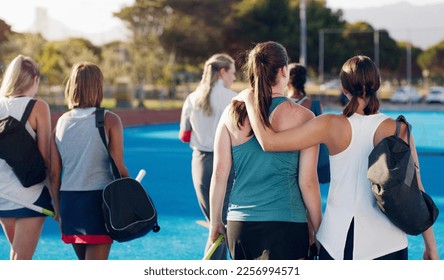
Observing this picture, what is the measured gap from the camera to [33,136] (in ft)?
13.6

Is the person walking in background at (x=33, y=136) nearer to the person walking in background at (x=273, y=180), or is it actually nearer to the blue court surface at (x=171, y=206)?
the person walking in background at (x=273, y=180)

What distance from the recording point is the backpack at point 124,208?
12.8 ft

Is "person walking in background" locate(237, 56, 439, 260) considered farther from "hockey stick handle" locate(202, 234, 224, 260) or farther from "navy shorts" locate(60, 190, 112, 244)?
"navy shorts" locate(60, 190, 112, 244)

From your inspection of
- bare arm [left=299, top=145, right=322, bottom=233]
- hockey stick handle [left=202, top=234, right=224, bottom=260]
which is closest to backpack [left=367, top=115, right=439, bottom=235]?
bare arm [left=299, top=145, right=322, bottom=233]

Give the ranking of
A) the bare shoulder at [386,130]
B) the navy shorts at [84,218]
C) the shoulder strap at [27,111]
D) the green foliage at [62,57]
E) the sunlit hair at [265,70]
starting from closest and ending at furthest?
the bare shoulder at [386,130] → the sunlit hair at [265,70] → the navy shorts at [84,218] → the shoulder strap at [27,111] → the green foliage at [62,57]

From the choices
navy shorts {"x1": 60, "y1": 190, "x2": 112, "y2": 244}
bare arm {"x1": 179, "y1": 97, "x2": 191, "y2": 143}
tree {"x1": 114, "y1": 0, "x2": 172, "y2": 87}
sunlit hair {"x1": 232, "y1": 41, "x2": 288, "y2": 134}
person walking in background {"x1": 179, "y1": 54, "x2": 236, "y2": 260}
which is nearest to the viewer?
sunlit hair {"x1": 232, "y1": 41, "x2": 288, "y2": 134}

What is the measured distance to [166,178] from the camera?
38.7 ft

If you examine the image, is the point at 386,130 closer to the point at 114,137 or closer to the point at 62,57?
the point at 114,137

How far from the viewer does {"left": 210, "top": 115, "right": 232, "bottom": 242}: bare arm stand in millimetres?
3512

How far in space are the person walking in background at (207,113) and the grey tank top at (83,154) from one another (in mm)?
1533

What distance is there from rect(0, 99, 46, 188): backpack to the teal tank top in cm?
126

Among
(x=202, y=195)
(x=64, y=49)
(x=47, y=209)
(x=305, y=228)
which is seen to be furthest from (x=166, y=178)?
(x=64, y=49)

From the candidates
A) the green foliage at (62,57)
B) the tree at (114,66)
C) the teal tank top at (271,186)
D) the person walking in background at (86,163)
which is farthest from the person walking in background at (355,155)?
the tree at (114,66)

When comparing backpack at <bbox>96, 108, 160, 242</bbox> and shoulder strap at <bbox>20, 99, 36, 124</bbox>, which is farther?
shoulder strap at <bbox>20, 99, 36, 124</bbox>
